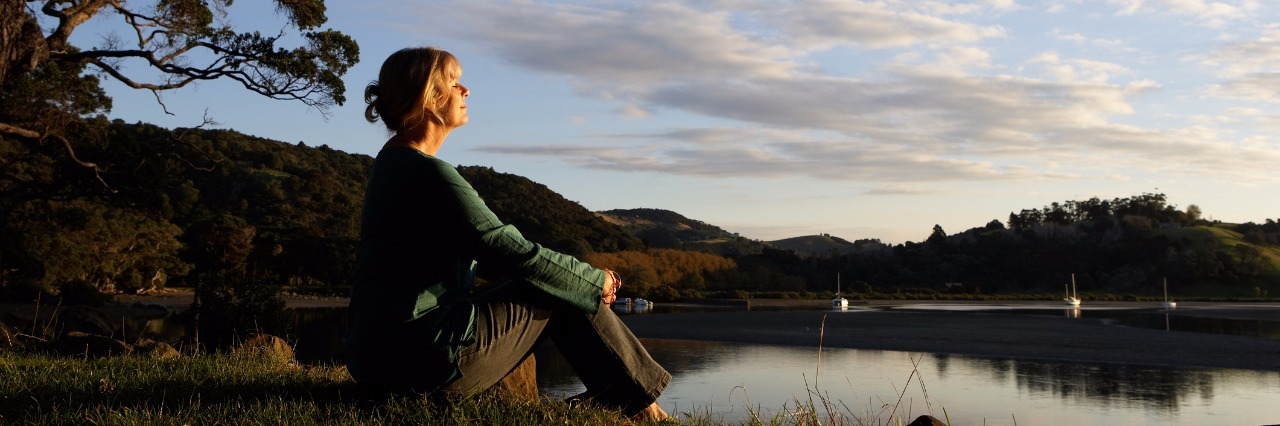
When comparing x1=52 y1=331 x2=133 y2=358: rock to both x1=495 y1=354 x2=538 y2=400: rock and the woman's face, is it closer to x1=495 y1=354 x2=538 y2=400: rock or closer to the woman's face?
x1=495 y1=354 x2=538 y2=400: rock

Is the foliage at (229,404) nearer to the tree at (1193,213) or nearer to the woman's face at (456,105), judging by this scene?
the woman's face at (456,105)

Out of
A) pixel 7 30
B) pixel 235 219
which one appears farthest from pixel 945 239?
pixel 7 30

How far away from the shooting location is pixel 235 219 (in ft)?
159

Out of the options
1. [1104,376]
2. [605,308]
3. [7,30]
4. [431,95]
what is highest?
[7,30]

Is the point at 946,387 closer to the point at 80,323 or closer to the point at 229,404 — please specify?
the point at 229,404

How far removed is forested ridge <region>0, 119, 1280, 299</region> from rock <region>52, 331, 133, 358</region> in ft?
35.2

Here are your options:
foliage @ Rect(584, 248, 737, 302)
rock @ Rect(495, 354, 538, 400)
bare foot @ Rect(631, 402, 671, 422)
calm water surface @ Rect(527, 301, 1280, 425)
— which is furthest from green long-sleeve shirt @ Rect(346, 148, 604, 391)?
foliage @ Rect(584, 248, 737, 302)

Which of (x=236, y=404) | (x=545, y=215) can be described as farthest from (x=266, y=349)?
(x=545, y=215)

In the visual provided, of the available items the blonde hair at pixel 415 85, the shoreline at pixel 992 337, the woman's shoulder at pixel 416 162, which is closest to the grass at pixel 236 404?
the woman's shoulder at pixel 416 162

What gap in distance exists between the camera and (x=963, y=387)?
496 inches

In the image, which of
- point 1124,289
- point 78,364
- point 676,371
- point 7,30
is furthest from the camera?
point 1124,289

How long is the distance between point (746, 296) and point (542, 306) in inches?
1861

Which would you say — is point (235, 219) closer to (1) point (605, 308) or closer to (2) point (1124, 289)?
(1) point (605, 308)

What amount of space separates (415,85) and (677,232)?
114512mm
